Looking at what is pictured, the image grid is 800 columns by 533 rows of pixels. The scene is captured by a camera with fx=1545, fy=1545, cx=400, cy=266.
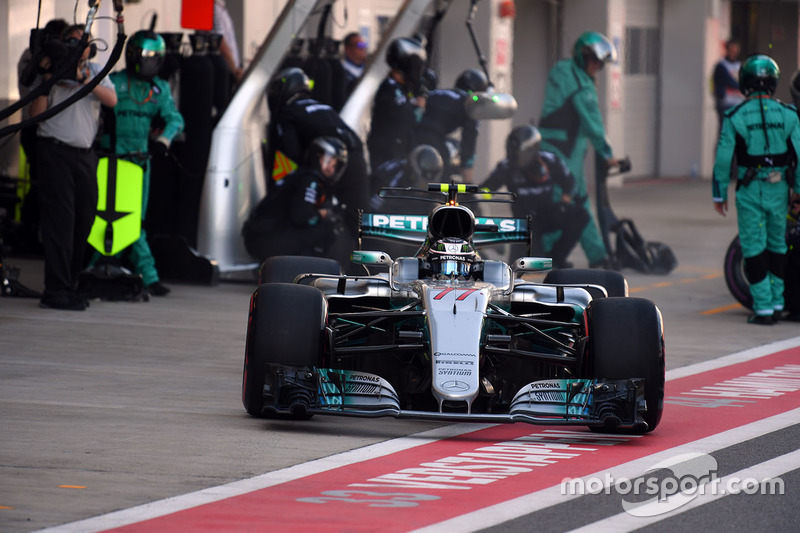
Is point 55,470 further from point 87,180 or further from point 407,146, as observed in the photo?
point 407,146

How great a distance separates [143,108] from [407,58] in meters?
2.77

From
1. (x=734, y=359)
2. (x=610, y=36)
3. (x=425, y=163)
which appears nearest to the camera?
(x=734, y=359)

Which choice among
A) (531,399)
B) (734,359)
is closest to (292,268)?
(531,399)

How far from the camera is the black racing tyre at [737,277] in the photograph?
12312 mm

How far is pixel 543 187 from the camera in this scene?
13820 millimetres

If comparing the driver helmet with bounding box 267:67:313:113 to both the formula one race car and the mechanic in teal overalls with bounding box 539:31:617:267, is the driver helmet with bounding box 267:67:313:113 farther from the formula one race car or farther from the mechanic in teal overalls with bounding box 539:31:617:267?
the formula one race car

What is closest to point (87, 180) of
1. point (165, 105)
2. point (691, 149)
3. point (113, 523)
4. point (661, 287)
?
point (165, 105)

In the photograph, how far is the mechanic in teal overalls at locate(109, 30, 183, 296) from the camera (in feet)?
38.6

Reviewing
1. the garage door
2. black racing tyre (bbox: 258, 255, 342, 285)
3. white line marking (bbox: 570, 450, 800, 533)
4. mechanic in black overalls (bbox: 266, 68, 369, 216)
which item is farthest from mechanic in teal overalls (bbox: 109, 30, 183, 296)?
the garage door

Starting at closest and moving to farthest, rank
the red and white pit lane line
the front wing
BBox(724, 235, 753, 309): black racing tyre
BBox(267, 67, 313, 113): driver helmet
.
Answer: the red and white pit lane line < the front wing < BBox(724, 235, 753, 309): black racing tyre < BBox(267, 67, 313, 113): driver helmet

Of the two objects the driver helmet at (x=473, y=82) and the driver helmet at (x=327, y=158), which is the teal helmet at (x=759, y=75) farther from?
the driver helmet at (x=473, y=82)

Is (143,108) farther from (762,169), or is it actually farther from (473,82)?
(762,169)

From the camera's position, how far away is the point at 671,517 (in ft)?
18.7

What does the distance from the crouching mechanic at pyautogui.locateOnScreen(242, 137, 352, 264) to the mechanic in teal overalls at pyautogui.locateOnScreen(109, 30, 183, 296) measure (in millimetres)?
1088
